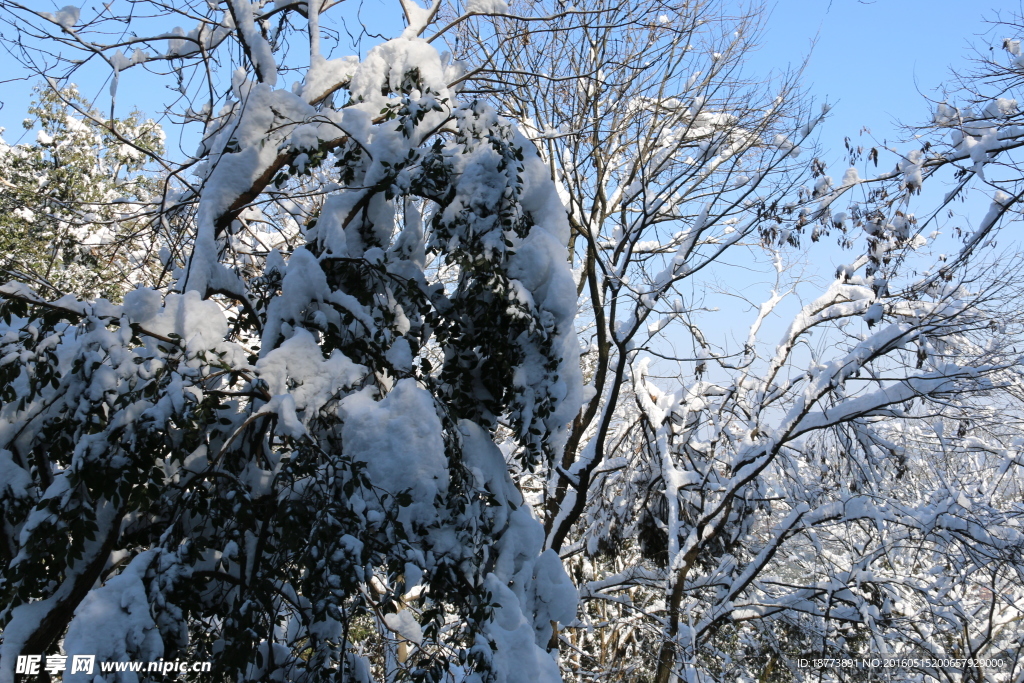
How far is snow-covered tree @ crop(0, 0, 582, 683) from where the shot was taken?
223 centimetres

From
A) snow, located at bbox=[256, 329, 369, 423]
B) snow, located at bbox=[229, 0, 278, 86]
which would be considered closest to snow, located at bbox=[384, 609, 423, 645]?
snow, located at bbox=[256, 329, 369, 423]

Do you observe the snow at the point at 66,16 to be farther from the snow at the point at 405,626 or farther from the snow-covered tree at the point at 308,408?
the snow at the point at 405,626

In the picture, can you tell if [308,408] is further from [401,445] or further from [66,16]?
[66,16]

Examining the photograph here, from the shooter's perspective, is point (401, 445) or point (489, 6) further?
point (489, 6)

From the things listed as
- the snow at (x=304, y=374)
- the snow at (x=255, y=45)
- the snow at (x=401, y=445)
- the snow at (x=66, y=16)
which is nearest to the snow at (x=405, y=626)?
the snow at (x=401, y=445)

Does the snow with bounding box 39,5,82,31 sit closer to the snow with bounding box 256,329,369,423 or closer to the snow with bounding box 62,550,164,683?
the snow with bounding box 256,329,369,423

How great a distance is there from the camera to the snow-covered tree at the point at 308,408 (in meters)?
2.23

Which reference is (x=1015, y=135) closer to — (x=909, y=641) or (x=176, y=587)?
(x=909, y=641)

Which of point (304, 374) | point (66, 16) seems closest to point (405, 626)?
point (304, 374)

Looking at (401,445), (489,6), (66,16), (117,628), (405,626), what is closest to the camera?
(117,628)

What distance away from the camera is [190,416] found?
2.21 m

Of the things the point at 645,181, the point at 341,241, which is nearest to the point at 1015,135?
the point at 645,181

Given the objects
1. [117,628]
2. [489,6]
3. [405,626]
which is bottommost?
[117,628]

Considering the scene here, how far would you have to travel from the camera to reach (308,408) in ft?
8.43
